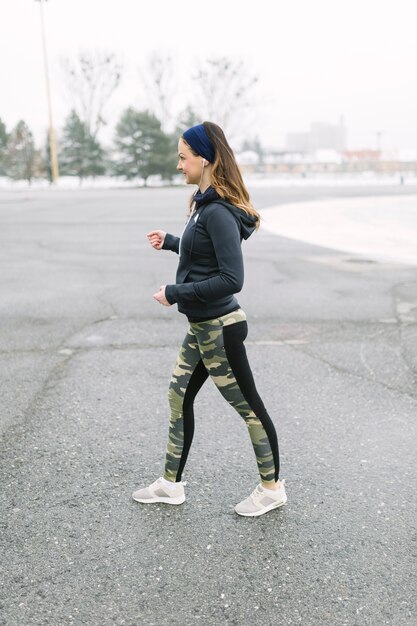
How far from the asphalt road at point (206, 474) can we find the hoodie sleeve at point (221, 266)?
3.68 ft

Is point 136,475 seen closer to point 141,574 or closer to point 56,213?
point 141,574

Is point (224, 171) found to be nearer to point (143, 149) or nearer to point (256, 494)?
point (256, 494)

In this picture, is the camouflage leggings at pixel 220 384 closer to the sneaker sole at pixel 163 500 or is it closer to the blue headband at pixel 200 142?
the sneaker sole at pixel 163 500

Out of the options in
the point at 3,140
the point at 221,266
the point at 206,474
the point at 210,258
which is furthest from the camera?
the point at 3,140

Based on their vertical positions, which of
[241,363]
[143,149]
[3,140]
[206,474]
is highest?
[3,140]

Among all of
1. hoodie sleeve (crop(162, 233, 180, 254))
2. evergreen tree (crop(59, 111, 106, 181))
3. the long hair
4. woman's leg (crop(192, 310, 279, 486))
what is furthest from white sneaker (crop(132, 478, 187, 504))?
evergreen tree (crop(59, 111, 106, 181))

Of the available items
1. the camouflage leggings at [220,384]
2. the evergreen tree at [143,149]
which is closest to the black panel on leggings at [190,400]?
the camouflage leggings at [220,384]

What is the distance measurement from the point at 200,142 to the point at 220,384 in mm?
1085

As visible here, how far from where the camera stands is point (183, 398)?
9.79 feet

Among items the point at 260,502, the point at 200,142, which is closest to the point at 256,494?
the point at 260,502

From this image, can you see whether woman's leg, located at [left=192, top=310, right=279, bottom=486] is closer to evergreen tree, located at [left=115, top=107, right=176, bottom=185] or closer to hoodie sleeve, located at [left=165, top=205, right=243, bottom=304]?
hoodie sleeve, located at [left=165, top=205, right=243, bottom=304]

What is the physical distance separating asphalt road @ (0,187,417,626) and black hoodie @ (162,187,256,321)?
1.08 meters

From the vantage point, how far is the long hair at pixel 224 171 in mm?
2602

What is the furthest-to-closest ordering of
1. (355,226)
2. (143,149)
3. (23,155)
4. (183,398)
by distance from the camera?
(23,155) < (143,149) < (355,226) < (183,398)
